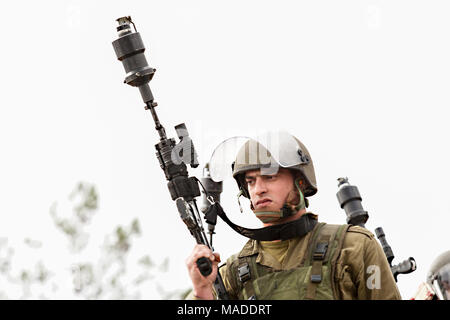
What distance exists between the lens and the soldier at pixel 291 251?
771cm

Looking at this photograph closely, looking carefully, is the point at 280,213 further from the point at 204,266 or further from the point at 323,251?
the point at 204,266

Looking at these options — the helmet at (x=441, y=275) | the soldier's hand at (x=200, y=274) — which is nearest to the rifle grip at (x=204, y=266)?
the soldier's hand at (x=200, y=274)

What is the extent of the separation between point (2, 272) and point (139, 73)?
26021 mm

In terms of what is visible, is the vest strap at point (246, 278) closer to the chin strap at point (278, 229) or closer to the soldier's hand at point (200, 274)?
the chin strap at point (278, 229)

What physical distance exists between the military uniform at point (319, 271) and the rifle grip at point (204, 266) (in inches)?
22.1

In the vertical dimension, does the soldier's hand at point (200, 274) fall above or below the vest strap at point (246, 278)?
above

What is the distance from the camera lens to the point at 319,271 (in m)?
7.78

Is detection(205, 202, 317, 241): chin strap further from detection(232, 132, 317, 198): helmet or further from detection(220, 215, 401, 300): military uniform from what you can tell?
detection(232, 132, 317, 198): helmet

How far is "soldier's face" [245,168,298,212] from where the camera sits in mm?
8008

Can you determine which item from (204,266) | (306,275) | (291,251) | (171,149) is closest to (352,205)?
(291,251)

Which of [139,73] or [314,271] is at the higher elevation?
[139,73]

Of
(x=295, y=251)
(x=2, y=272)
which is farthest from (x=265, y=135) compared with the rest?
(x=2, y=272)
